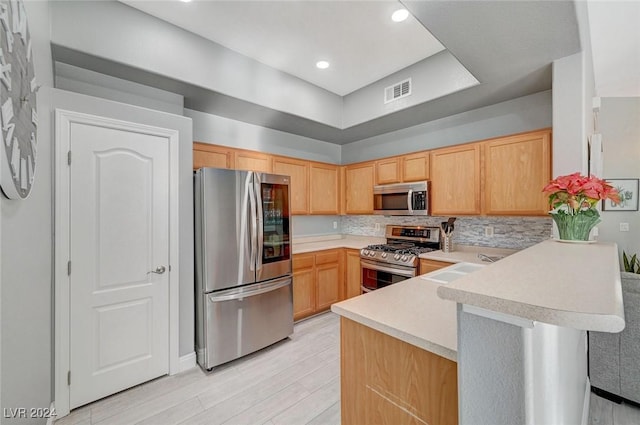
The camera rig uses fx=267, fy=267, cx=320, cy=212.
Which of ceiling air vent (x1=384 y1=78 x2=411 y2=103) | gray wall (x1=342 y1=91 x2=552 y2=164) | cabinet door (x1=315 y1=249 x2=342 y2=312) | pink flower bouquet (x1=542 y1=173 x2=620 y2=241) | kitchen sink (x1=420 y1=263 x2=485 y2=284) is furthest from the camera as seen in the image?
cabinet door (x1=315 y1=249 x2=342 y2=312)

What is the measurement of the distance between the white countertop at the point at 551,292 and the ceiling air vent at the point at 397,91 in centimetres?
265

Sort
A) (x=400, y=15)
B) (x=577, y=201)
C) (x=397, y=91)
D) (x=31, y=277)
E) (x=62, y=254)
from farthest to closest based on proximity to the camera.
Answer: (x=397, y=91) → (x=400, y=15) → (x=62, y=254) → (x=577, y=201) → (x=31, y=277)

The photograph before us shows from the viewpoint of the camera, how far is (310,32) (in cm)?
249

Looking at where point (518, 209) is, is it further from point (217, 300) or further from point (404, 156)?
point (217, 300)

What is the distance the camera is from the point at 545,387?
733mm

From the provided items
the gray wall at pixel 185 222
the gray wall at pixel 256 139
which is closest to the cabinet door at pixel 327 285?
the gray wall at pixel 185 222

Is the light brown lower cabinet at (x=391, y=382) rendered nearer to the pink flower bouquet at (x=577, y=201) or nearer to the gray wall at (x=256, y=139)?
the pink flower bouquet at (x=577, y=201)

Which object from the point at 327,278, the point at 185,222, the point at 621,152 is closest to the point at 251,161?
the point at 185,222

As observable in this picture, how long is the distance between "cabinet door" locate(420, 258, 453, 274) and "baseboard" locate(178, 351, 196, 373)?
2533 mm

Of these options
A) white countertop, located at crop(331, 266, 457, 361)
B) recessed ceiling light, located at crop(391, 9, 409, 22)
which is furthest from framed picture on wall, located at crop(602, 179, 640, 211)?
white countertop, located at crop(331, 266, 457, 361)

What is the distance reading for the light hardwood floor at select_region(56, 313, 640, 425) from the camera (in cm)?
187

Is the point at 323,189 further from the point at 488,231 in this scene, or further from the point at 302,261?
the point at 488,231

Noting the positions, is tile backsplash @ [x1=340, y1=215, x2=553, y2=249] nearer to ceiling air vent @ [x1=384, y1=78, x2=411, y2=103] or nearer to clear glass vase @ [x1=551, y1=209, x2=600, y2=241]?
clear glass vase @ [x1=551, y1=209, x2=600, y2=241]

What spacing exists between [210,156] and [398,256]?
2532 millimetres
